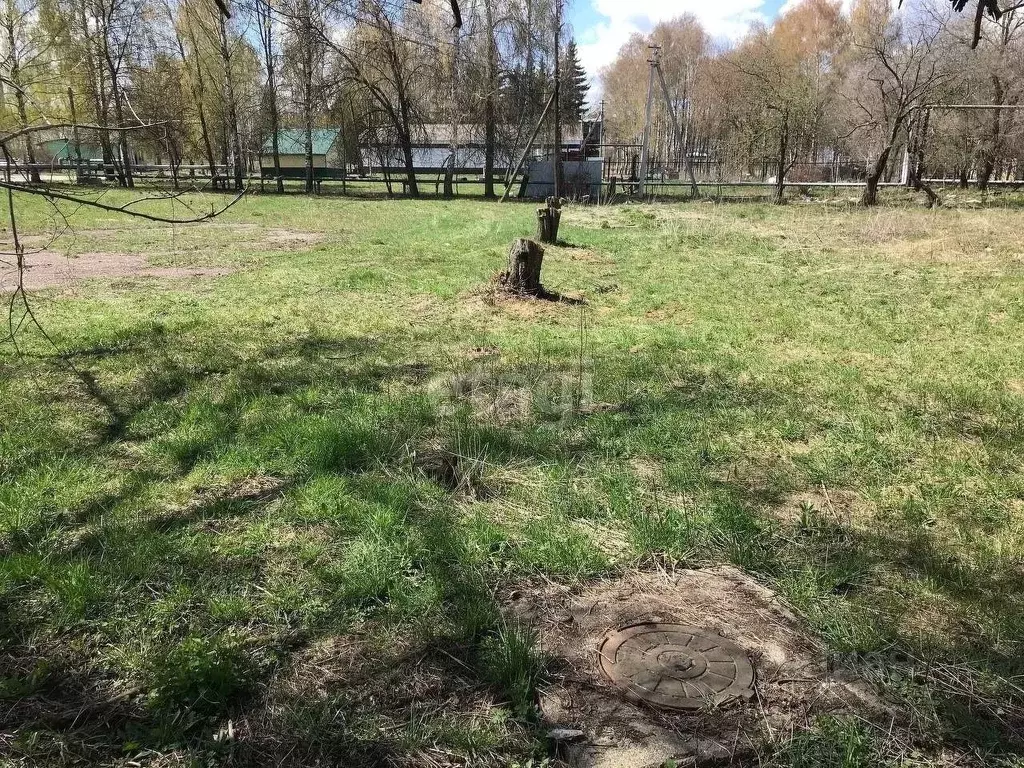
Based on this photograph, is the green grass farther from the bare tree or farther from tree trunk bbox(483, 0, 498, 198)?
tree trunk bbox(483, 0, 498, 198)

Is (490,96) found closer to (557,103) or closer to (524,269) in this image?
(557,103)

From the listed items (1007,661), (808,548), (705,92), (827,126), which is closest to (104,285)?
(808,548)

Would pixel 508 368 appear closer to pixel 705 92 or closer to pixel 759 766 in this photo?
pixel 759 766

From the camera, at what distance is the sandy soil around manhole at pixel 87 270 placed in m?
9.98

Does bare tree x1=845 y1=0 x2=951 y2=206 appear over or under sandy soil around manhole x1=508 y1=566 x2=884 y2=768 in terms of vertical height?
over

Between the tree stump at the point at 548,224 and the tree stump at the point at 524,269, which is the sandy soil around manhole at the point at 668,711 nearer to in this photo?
the tree stump at the point at 524,269

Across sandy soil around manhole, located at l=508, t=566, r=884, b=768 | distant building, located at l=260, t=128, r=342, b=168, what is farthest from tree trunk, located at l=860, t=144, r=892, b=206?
distant building, located at l=260, t=128, r=342, b=168

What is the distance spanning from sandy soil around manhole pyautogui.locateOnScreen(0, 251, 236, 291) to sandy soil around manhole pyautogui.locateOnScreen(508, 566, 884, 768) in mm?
9518

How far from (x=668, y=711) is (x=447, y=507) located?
1.55 meters

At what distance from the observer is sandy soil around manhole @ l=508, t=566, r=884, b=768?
6.87 feet

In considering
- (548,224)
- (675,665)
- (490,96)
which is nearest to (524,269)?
(548,224)

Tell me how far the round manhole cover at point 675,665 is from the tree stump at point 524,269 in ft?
21.2

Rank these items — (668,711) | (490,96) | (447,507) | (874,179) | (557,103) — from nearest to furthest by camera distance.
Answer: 1. (668,711)
2. (447,507)
3. (874,179)
4. (557,103)
5. (490,96)

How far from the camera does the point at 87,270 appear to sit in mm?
11078
